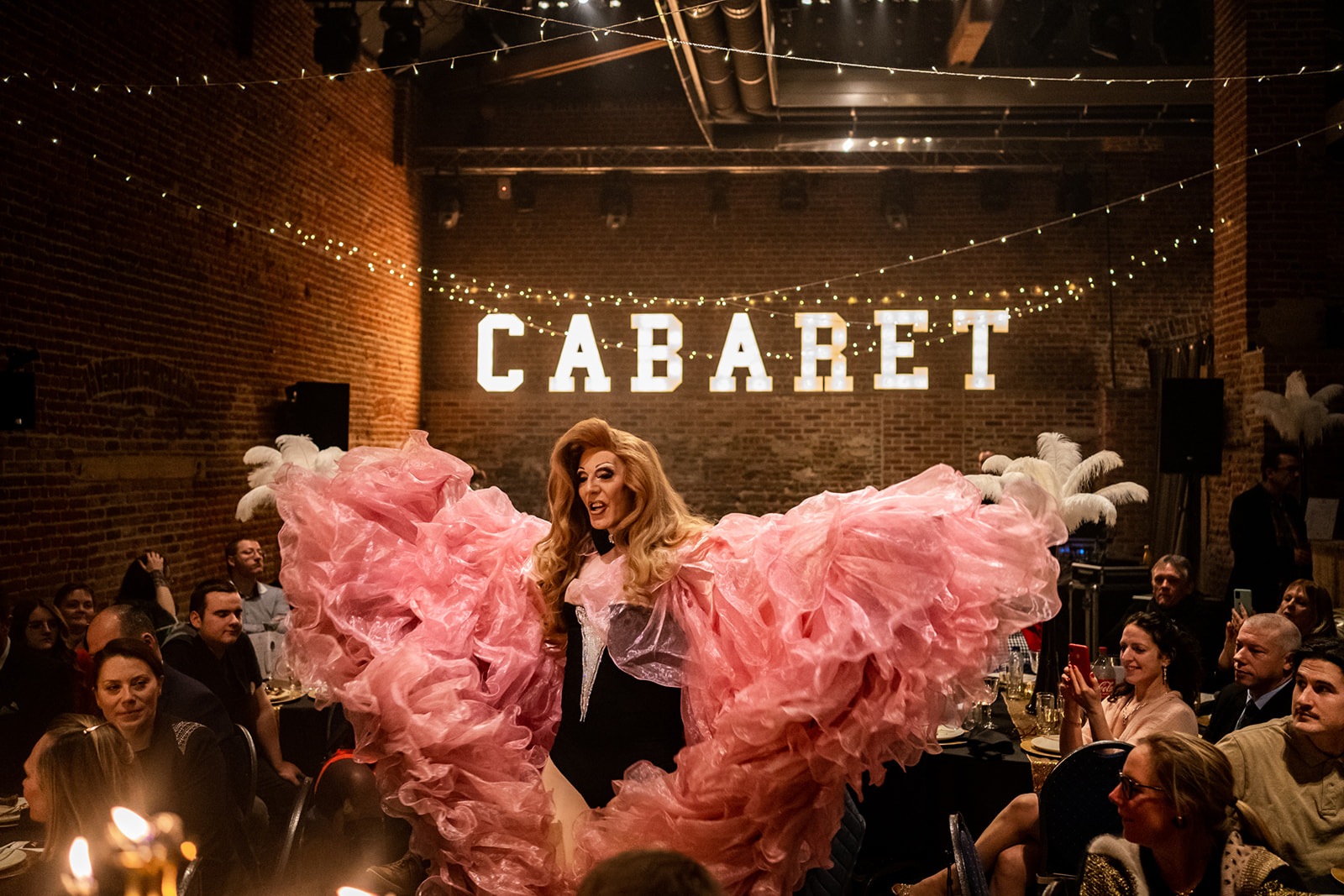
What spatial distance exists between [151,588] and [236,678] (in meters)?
1.53

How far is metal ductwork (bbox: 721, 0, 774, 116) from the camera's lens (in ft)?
22.1

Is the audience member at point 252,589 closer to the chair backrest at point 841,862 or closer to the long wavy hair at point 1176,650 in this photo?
the chair backrest at point 841,862

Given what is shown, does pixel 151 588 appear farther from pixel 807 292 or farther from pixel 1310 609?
pixel 807 292

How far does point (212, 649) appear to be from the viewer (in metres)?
4.07

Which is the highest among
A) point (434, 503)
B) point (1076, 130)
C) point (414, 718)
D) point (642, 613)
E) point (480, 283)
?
point (1076, 130)

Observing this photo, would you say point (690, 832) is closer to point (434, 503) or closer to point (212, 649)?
point (434, 503)

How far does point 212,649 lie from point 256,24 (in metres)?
5.05

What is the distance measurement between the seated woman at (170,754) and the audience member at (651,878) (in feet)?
6.22

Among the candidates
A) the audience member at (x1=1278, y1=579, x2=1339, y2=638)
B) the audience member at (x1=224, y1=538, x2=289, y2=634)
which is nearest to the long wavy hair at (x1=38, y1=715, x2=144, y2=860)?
the audience member at (x1=224, y1=538, x2=289, y2=634)

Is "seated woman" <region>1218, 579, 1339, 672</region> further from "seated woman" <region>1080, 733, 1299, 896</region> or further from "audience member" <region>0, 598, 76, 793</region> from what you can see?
"audience member" <region>0, 598, 76, 793</region>

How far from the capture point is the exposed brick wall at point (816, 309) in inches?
402

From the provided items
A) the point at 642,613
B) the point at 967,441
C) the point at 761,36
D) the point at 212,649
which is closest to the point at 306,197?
the point at 761,36

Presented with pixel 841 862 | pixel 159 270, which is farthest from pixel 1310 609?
pixel 159 270

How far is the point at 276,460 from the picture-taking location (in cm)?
700
